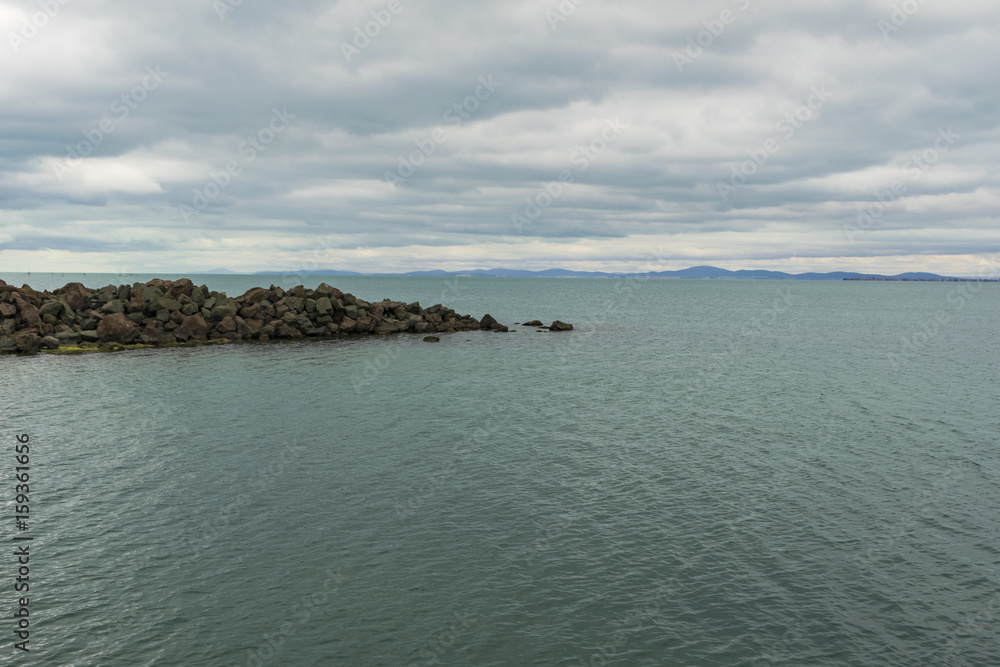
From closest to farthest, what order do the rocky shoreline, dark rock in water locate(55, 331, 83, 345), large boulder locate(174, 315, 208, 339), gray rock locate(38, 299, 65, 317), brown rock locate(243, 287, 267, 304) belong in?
dark rock in water locate(55, 331, 83, 345)
the rocky shoreline
gray rock locate(38, 299, 65, 317)
large boulder locate(174, 315, 208, 339)
brown rock locate(243, 287, 267, 304)

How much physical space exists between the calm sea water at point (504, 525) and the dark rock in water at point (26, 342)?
15.8 metres

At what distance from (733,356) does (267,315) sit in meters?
48.1

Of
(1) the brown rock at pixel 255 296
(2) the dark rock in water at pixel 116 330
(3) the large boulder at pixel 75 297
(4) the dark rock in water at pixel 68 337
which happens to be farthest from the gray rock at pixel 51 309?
(1) the brown rock at pixel 255 296

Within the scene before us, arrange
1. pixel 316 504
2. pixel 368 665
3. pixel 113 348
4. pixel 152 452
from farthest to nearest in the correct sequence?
pixel 113 348
pixel 152 452
pixel 316 504
pixel 368 665

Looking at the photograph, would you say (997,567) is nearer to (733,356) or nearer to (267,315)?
(733,356)

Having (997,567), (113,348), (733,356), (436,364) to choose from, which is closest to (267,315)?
(113,348)

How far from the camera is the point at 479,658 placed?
12.0m

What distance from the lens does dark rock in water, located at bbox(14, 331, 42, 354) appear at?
50.8m

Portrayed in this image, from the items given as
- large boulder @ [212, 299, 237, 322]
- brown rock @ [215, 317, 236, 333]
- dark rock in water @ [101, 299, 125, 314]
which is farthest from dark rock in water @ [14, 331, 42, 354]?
large boulder @ [212, 299, 237, 322]

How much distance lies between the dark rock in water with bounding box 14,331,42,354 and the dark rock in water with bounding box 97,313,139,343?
470 cm

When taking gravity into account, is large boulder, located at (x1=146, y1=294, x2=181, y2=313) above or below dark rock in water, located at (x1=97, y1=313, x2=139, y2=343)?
above

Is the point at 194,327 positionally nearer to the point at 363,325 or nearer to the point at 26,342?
the point at 26,342

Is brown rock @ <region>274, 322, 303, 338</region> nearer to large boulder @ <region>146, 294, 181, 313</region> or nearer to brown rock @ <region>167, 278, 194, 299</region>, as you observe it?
large boulder @ <region>146, 294, 181, 313</region>

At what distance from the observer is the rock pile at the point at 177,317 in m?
54.7
